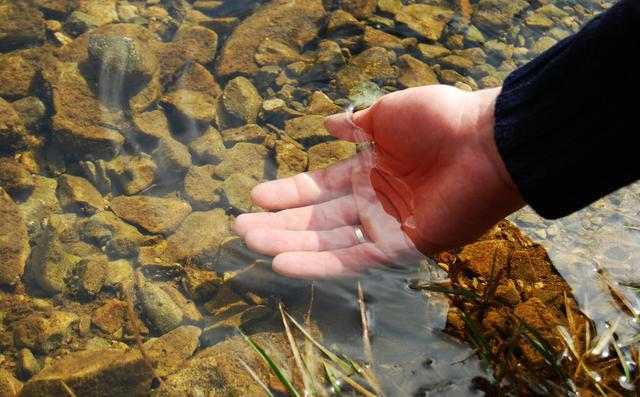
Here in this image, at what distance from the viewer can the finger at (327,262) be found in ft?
8.16

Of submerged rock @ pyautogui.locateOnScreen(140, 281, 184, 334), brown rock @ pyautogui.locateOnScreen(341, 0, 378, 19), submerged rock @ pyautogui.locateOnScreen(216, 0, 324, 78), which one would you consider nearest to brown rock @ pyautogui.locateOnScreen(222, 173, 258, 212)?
submerged rock @ pyautogui.locateOnScreen(140, 281, 184, 334)

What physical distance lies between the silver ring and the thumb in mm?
500

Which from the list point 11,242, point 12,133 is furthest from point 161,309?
point 12,133

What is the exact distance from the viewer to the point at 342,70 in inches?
149

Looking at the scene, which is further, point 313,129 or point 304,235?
point 313,129

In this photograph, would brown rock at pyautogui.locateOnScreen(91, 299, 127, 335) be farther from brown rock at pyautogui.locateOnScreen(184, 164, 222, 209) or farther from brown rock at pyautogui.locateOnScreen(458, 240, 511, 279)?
brown rock at pyautogui.locateOnScreen(458, 240, 511, 279)

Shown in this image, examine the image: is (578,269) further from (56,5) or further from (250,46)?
(56,5)

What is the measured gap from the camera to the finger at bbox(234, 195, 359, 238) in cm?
267

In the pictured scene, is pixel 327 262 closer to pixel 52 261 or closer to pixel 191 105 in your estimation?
pixel 52 261

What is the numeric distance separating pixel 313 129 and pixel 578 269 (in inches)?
71.4

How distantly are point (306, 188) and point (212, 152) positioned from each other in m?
0.81

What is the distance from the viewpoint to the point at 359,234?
267 cm

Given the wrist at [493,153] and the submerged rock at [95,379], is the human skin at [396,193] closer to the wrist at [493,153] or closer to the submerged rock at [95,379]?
the wrist at [493,153]

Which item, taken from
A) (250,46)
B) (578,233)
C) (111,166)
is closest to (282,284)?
(111,166)
